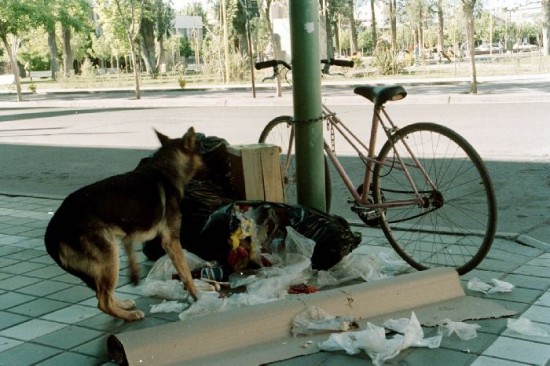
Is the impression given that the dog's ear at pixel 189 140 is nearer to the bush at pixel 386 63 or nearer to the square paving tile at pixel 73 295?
the square paving tile at pixel 73 295

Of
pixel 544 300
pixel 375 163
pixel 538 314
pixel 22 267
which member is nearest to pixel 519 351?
pixel 538 314

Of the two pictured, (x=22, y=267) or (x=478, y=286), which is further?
(x=22, y=267)

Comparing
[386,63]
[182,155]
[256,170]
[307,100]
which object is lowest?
[256,170]

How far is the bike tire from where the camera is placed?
545 centimetres

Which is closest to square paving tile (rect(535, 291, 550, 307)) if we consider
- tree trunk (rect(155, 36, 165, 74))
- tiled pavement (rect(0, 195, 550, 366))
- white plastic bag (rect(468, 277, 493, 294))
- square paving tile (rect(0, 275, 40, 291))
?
tiled pavement (rect(0, 195, 550, 366))

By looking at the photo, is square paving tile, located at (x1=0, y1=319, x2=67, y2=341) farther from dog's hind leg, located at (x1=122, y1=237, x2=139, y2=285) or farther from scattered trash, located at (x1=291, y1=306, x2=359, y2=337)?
scattered trash, located at (x1=291, y1=306, x2=359, y2=337)

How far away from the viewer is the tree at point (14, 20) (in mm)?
29438

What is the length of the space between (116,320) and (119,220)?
25.3 inches

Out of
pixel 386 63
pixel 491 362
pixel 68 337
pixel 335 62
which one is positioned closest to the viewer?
pixel 491 362

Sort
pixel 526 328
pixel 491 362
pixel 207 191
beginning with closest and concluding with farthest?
pixel 491 362 < pixel 526 328 < pixel 207 191

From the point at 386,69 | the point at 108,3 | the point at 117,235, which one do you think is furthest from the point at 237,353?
the point at 108,3

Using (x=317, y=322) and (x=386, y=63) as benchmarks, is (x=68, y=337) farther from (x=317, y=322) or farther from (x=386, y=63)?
(x=386, y=63)

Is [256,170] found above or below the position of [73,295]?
above

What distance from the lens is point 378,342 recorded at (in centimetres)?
328
